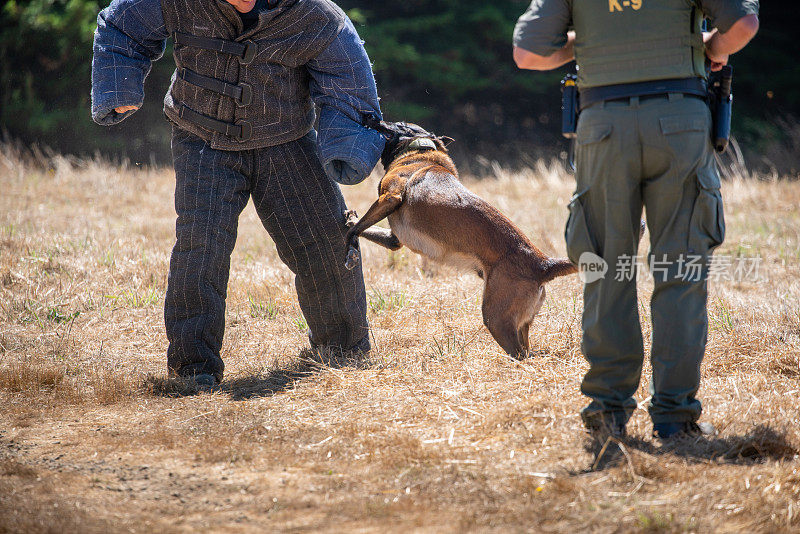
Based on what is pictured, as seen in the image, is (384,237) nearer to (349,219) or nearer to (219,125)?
(349,219)

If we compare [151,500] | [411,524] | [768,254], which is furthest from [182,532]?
[768,254]

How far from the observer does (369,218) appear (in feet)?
14.3

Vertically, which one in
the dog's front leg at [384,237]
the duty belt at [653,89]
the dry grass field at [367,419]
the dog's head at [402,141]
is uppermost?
the duty belt at [653,89]

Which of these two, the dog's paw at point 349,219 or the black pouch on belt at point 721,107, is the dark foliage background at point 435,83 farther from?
the black pouch on belt at point 721,107

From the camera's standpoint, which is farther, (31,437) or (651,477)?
(31,437)

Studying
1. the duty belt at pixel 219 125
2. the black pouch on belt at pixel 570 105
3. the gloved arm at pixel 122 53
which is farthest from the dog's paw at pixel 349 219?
the black pouch on belt at pixel 570 105

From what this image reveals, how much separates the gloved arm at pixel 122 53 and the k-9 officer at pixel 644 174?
210cm

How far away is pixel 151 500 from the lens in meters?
2.62

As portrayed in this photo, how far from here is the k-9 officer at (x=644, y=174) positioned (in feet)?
9.21

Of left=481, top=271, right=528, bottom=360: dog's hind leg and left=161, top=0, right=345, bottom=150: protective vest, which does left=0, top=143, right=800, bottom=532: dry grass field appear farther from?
left=161, top=0, right=345, bottom=150: protective vest

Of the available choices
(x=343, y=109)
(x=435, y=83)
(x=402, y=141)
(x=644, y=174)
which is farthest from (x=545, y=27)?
(x=435, y=83)

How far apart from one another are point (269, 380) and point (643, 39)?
104 inches

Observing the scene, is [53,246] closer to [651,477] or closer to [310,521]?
[310,521]

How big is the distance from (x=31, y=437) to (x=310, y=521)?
1590mm
